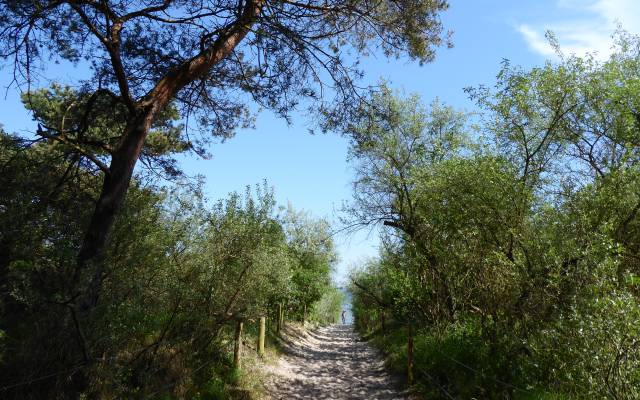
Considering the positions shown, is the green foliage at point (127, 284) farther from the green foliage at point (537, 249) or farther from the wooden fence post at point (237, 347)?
the green foliage at point (537, 249)

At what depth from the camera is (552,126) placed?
813 cm

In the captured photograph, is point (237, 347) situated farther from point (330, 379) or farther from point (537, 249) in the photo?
point (537, 249)

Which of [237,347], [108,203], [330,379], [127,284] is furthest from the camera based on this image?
[330,379]

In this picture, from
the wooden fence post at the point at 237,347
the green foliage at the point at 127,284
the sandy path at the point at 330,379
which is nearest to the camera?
the green foliage at the point at 127,284

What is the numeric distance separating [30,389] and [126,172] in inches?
125

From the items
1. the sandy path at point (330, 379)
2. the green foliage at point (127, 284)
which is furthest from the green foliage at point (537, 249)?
the green foliage at point (127, 284)

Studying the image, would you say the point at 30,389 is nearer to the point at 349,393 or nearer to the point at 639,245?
the point at 349,393

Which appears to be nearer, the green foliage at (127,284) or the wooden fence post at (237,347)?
the green foliage at (127,284)

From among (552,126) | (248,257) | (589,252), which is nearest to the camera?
(589,252)

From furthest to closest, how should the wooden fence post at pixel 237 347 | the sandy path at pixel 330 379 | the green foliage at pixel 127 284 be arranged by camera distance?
1. the sandy path at pixel 330 379
2. the wooden fence post at pixel 237 347
3. the green foliage at pixel 127 284

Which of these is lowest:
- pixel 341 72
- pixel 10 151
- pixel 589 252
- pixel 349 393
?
pixel 349 393

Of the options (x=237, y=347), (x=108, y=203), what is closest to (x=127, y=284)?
(x=108, y=203)

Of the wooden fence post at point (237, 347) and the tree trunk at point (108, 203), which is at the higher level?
the tree trunk at point (108, 203)

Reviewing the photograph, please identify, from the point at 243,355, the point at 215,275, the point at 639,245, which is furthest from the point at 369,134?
the point at 243,355
